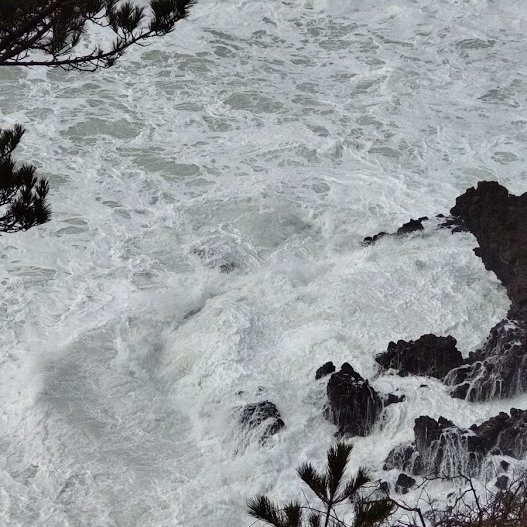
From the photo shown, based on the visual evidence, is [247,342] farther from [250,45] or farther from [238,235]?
[250,45]

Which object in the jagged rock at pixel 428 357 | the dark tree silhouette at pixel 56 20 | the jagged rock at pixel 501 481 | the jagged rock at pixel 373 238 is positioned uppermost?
the dark tree silhouette at pixel 56 20

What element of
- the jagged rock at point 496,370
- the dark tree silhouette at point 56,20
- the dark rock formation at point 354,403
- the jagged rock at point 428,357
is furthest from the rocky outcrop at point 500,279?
the dark tree silhouette at point 56,20

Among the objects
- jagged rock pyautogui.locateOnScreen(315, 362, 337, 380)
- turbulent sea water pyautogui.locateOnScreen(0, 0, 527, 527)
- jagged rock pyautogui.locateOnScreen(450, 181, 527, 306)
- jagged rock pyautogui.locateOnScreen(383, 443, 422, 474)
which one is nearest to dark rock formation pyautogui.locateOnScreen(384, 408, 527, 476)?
jagged rock pyautogui.locateOnScreen(383, 443, 422, 474)

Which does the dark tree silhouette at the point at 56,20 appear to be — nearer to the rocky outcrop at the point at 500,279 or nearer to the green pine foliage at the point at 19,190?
the green pine foliage at the point at 19,190

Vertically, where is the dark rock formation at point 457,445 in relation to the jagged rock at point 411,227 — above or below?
above

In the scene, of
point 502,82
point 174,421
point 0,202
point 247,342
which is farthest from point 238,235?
point 502,82

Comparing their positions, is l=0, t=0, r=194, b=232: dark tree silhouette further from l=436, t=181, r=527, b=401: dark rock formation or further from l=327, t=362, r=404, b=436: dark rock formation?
l=436, t=181, r=527, b=401: dark rock formation
